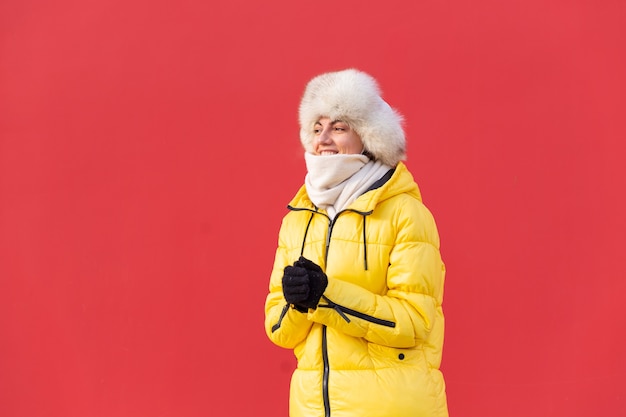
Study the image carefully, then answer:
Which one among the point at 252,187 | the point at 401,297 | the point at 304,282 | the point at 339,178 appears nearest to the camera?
the point at 304,282

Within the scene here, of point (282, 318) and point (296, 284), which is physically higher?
point (296, 284)

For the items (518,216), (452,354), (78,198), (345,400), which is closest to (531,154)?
(518,216)

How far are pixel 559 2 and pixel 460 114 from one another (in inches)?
21.0

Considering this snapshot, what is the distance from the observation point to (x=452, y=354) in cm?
334

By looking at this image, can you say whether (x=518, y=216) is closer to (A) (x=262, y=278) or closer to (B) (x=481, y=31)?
(B) (x=481, y=31)

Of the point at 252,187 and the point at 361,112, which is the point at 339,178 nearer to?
the point at 361,112

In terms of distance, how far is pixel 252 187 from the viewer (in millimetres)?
3443

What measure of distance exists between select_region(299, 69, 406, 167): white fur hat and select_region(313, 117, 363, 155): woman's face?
0.06 ft

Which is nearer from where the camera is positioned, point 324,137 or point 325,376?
point 325,376

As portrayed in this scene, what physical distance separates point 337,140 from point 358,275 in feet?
1.20

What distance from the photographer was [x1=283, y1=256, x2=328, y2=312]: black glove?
2119mm

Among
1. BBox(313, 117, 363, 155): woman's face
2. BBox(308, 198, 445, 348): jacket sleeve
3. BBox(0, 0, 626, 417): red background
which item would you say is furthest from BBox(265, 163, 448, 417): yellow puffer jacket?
BBox(0, 0, 626, 417): red background

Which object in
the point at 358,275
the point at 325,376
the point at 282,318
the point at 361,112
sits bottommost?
the point at 325,376

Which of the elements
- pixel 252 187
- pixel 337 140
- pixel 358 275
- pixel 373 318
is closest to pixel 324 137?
pixel 337 140
